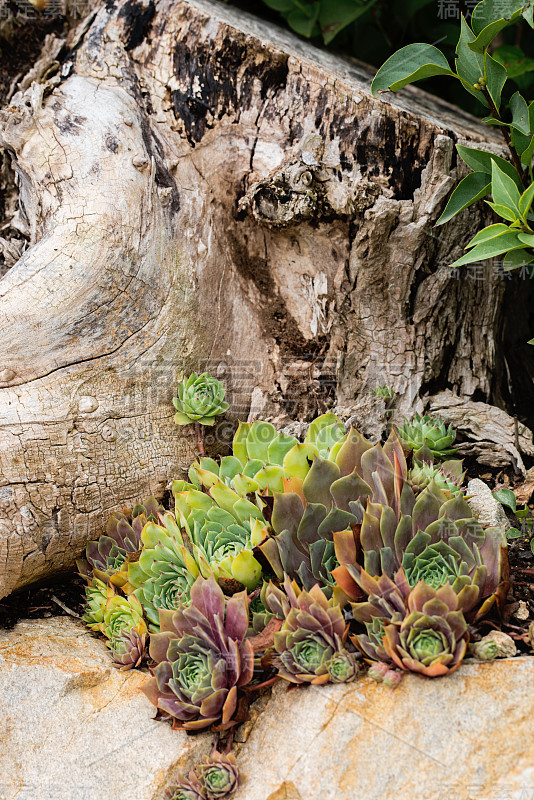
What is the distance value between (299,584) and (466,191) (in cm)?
146

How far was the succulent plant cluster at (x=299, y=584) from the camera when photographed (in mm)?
1582

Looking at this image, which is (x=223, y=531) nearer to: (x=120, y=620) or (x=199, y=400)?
(x=120, y=620)

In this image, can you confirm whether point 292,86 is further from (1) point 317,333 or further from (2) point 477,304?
(2) point 477,304

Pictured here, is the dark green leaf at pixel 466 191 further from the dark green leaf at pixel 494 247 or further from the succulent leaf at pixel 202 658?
the succulent leaf at pixel 202 658

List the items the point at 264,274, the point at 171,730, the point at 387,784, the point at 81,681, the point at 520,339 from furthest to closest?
the point at 520,339
the point at 264,274
the point at 81,681
the point at 171,730
the point at 387,784

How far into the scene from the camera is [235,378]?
2.70 meters

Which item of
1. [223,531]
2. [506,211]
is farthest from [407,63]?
[223,531]

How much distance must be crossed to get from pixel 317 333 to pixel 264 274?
349mm

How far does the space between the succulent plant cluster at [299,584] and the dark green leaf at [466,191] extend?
0.84 metres

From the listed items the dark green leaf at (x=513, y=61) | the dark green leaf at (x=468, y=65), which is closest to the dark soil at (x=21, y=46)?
the dark green leaf at (x=468, y=65)

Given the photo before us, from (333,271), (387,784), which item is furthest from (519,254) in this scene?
(387,784)

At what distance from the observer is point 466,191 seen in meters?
2.22

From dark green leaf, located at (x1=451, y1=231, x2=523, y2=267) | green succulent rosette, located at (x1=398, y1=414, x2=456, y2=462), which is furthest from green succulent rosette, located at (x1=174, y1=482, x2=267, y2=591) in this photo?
dark green leaf, located at (x1=451, y1=231, x2=523, y2=267)

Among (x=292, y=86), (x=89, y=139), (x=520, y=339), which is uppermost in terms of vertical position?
(x=292, y=86)
